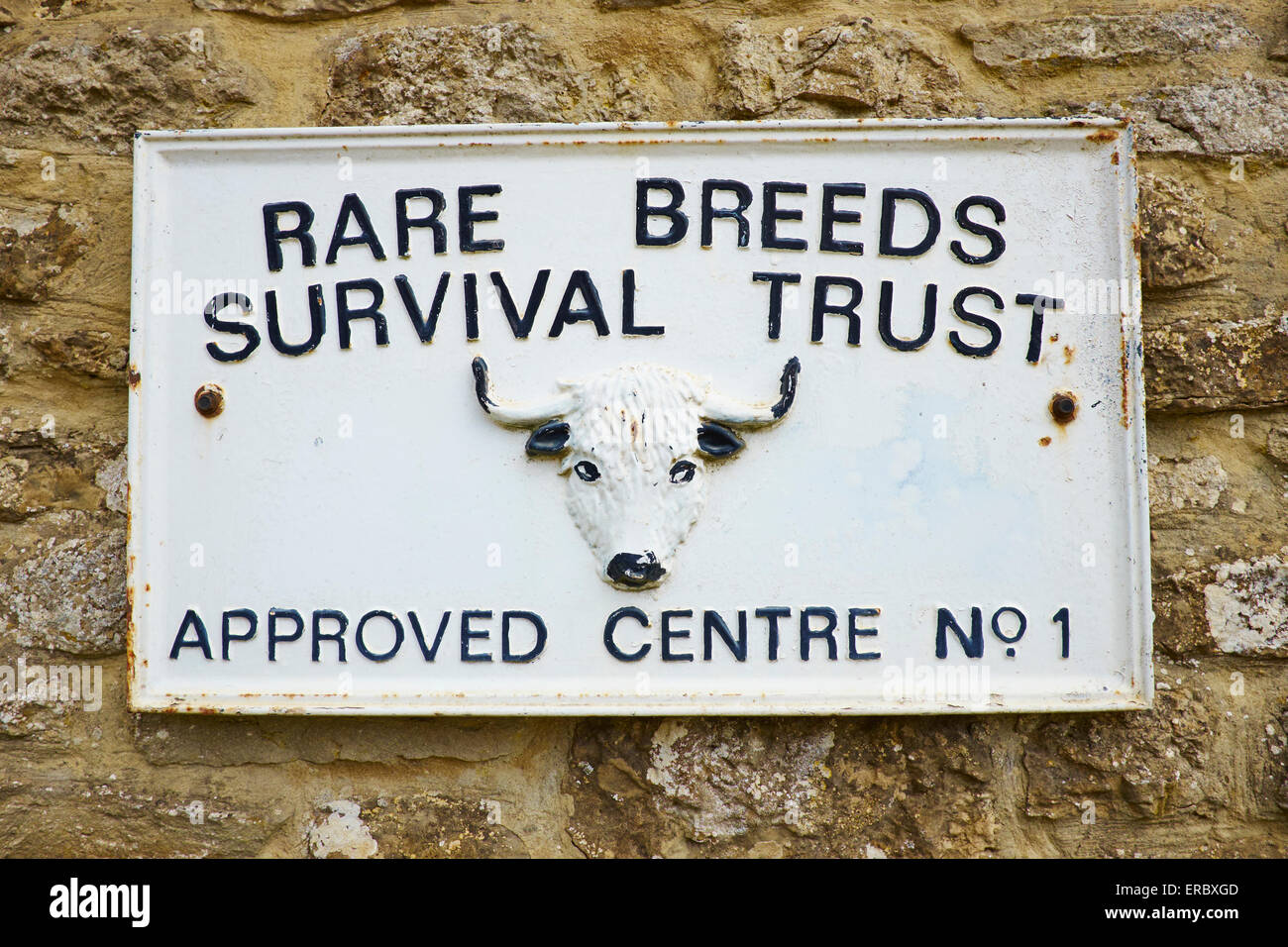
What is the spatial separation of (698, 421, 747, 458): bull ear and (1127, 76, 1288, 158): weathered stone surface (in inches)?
33.7

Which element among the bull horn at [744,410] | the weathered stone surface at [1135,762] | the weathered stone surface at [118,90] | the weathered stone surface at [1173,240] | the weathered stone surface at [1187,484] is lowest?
the weathered stone surface at [1135,762]

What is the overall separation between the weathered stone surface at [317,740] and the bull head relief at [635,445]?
1.19 feet

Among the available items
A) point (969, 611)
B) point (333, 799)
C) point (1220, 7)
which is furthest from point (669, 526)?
point (1220, 7)

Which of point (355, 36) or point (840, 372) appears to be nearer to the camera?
point (840, 372)

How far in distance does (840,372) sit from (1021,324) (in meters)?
0.30

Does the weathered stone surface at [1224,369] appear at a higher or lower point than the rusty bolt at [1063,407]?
higher

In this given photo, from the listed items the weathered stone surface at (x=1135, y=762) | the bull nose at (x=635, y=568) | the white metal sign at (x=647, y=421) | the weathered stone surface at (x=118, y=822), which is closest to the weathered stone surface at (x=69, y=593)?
the white metal sign at (x=647, y=421)

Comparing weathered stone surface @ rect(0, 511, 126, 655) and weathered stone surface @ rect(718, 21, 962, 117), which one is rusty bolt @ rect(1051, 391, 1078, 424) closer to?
weathered stone surface @ rect(718, 21, 962, 117)

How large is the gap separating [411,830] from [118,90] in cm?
135

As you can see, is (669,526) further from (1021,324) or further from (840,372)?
(1021,324)

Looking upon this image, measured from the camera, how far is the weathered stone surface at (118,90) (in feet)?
5.30

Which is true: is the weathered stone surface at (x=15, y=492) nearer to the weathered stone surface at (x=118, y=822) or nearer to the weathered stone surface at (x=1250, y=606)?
the weathered stone surface at (x=118, y=822)

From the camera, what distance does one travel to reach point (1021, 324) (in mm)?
1517

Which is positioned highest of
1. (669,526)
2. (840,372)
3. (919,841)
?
(840,372)
